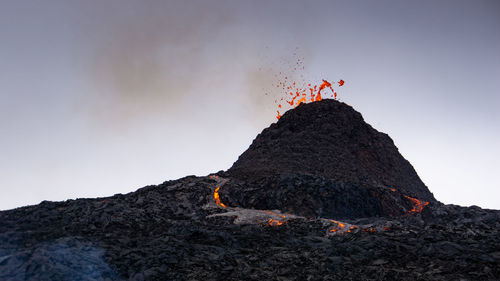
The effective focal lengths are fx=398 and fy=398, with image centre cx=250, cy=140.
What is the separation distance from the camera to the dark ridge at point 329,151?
53.3 meters

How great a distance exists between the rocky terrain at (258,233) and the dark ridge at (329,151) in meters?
0.44

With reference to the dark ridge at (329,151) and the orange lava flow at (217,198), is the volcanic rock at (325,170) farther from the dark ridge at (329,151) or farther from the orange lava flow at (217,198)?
the orange lava flow at (217,198)

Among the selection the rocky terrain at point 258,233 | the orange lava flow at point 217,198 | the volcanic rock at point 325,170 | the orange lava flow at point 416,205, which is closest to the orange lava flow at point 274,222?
the rocky terrain at point 258,233

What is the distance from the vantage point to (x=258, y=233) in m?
29.0

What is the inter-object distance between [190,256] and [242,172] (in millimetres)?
25875

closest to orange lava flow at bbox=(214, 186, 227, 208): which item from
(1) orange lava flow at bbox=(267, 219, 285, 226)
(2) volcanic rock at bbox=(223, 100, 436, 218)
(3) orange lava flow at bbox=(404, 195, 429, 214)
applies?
(2) volcanic rock at bbox=(223, 100, 436, 218)

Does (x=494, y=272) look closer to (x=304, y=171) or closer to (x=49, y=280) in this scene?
(x=49, y=280)

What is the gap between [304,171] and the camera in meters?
50.8

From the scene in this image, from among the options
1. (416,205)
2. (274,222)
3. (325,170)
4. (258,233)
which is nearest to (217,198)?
(274,222)

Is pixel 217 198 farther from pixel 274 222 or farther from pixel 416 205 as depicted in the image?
Result: pixel 416 205

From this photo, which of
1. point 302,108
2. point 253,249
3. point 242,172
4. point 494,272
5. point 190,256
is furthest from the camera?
point 302,108

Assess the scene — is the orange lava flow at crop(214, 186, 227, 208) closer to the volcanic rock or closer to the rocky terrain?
the rocky terrain

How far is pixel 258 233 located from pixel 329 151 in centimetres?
3129

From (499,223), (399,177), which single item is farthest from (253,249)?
(399,177)
